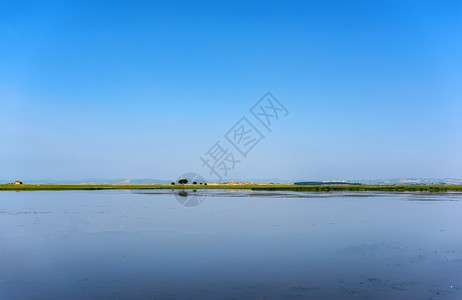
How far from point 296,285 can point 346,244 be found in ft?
26.0

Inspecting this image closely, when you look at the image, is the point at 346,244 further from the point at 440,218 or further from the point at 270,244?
the point at 440,218

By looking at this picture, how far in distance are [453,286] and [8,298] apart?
44.3ft

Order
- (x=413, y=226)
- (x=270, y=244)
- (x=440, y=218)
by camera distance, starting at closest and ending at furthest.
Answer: (x=270, y=244) → (x=413, y=226) → (x=440, y=218)

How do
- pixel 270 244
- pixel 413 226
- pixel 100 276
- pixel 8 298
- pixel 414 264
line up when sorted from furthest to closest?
pixel 413 226 < pixel 270 244 < pixel 414 264 < pixel 100 276 < pixel 8 298

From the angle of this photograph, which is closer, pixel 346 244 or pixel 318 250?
pixel 318 250

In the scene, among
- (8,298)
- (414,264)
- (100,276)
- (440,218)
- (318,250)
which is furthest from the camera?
(440,218)

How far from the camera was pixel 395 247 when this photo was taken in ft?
58.7

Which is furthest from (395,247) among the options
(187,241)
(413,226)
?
(187,241)

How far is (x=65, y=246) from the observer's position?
696 inches

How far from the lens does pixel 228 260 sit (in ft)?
49.1

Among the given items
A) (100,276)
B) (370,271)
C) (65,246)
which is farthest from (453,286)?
(65,246)

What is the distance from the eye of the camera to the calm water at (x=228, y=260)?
1101 cm

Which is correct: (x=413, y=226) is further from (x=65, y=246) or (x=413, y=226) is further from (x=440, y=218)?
(x=65, y=246)

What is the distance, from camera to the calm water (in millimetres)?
11008
